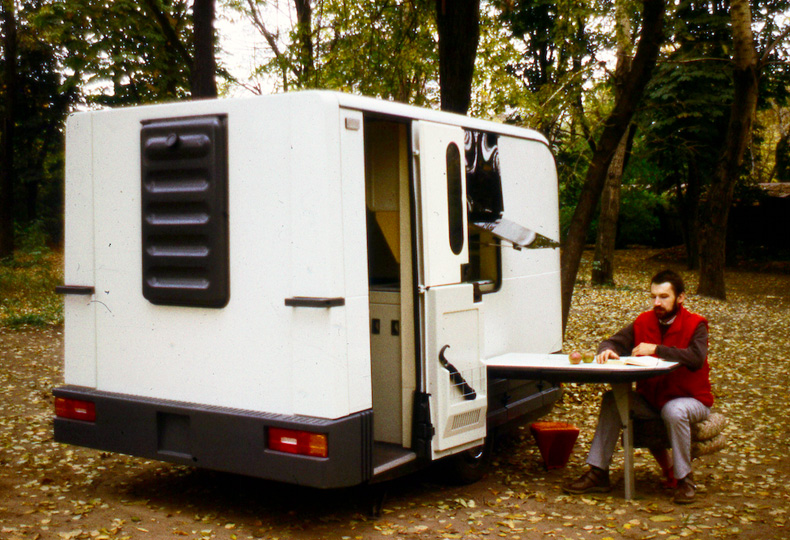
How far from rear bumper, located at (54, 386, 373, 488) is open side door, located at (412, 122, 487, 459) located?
27.0 inches

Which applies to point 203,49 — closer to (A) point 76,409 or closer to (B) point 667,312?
(A) point 76,409

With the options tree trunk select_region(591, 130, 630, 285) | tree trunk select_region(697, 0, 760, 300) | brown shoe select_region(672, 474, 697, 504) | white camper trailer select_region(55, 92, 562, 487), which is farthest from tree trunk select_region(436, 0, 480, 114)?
tree trunk select_region(591, 130, 630, 285)

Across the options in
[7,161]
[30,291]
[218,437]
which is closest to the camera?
[218,437]

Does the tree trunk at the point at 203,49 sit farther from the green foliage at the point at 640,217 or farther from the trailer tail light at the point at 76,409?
the green foliage at the point at 640,217

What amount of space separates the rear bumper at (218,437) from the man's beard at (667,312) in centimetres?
226

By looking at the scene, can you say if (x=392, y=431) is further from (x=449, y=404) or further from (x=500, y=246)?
(x=500, y=246)

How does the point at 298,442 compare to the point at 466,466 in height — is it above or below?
above

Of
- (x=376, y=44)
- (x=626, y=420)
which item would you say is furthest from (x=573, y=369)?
(x=376, y=44)

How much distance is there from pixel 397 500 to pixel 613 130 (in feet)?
18.1

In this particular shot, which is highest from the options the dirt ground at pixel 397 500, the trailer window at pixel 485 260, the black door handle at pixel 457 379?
the trailer window at pixel 485 260

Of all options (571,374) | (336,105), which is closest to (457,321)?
(571,374)

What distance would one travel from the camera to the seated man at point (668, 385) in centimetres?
534

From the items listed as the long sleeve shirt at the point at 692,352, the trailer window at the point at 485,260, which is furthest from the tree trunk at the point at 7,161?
the long sleeve shirt at the point at 692,352

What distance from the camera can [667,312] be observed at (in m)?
5.54
